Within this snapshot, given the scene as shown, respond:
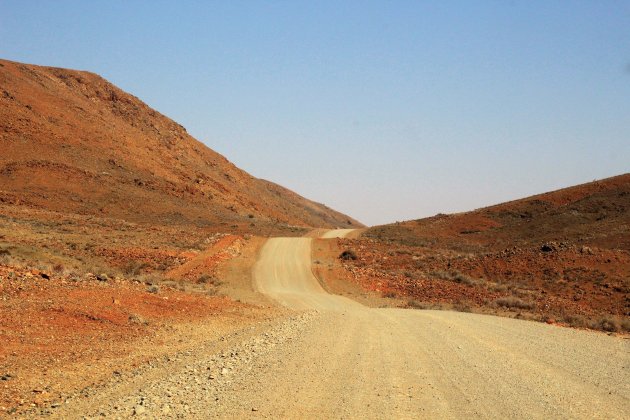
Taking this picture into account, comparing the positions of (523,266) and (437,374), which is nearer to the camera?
(437,374)

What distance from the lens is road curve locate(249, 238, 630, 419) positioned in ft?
28.3

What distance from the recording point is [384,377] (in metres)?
10.3

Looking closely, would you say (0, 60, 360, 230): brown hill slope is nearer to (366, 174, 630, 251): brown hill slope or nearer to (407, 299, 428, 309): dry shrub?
(366, 174, 630, 251): brown hill slope

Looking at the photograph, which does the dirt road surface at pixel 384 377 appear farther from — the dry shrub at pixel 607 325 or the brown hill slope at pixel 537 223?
the brown hill slope at pixel 537 223

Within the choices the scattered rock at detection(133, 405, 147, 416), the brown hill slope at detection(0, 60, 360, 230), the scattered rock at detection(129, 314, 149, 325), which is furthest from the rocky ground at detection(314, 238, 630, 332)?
the brown hill slope at detection(0, 60, 360, 230)

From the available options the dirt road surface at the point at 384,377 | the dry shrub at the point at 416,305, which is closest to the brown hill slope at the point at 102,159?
the dry shrub at the point at 416,305

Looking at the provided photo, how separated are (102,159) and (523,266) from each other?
164ft

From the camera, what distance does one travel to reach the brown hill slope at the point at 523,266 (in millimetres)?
28172

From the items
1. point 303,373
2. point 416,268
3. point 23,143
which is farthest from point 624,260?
point 23,143

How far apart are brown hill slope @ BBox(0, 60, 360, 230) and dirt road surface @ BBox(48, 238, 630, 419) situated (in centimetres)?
4456

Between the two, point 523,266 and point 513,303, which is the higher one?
point 523,266

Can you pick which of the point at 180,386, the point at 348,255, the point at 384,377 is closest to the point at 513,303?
the point at 348,255

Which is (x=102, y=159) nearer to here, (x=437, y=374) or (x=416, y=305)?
(x=416, y=305)

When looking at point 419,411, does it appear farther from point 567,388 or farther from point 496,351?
point 496,351
